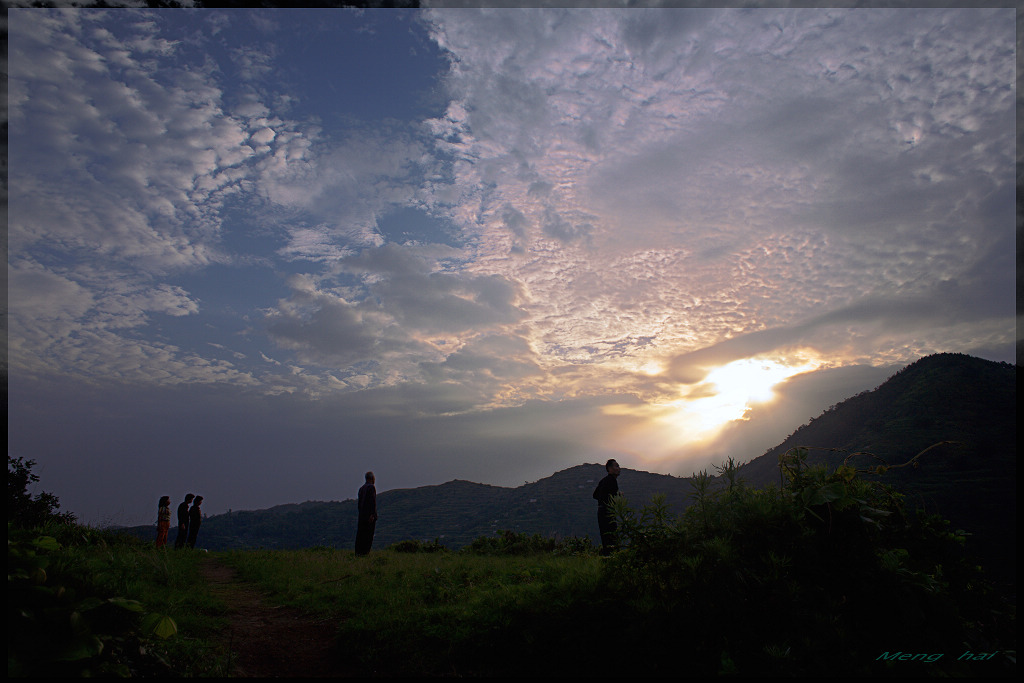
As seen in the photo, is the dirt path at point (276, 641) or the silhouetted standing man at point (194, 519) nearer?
the dirt path at point (276, 641)

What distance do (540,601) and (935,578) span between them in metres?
3.49

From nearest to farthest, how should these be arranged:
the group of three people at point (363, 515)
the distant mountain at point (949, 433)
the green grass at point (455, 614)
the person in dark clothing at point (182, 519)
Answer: the green grass at point (455, 614)
the group of three people at point (363, 515)
the person in dark clothing at point (182, 519)
the distant mountain at point (949, 433)

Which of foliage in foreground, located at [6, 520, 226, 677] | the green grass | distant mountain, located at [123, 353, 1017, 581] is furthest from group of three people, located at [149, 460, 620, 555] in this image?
foliage in foreground, located at [6, 520, 226, 677]

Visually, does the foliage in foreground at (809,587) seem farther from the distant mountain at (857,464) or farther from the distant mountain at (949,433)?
the distant mountain at (949,433)

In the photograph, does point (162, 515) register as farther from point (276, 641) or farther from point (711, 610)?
point (711, 610)

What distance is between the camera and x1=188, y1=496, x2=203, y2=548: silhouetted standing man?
18.6 meters

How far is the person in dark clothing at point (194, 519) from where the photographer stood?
1862 centimetres

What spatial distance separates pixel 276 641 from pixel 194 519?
15732 mm

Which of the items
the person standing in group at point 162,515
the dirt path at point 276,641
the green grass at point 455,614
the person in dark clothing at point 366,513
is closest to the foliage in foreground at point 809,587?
the green grass at point 455,614

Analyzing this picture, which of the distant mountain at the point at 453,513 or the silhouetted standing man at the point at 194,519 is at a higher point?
the silhouetted standing man at the point at 194,519

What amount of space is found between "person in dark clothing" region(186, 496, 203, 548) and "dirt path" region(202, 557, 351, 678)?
38.0ft

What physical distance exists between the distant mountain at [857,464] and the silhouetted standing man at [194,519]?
902 mm

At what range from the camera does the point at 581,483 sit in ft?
227

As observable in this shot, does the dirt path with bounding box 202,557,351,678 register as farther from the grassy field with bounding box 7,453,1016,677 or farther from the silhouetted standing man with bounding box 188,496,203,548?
the silhouetted standing man with bounding box 188,496,203,548
